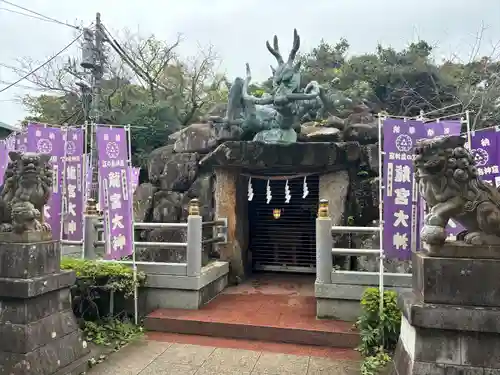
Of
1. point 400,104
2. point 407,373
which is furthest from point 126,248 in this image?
point 400,104

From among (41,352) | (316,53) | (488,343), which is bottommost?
(41,352)

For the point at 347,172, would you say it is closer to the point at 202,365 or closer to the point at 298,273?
the point at 298,273

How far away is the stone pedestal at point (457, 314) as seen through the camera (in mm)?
3496

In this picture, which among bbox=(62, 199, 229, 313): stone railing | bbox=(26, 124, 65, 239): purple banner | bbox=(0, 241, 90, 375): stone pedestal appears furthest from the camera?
bbox=(62, 199, 229, 313): stone railing

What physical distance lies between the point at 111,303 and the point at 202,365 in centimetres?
237

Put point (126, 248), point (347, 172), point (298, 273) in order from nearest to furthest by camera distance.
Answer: point (126, 248), point (347, 172), point (298, 273)

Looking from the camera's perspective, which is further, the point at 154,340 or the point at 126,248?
the point at 126,248

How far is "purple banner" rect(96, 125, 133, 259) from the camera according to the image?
241 inches

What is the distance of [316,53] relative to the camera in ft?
71.9

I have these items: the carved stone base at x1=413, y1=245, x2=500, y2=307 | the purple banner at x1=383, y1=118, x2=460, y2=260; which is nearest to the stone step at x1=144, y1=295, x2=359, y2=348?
the purple banner at x1=383, y1=118, x2=460, y2=260

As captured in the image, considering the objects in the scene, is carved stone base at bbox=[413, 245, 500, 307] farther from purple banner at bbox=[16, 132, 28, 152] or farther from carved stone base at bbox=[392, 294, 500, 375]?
purple banner at bbox=[16, 132, 28, 152]

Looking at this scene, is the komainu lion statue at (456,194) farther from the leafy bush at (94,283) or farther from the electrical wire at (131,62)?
the electrical wire at (131,62)

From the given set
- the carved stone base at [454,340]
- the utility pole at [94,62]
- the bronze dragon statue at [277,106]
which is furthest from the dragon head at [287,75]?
the utility pole at [94,62]

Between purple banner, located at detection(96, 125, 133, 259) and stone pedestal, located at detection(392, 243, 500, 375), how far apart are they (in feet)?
14.7
